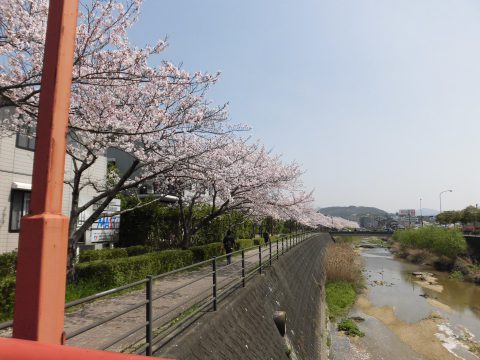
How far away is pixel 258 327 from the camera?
32.6ft

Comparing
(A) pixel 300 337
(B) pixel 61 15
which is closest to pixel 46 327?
(B) pixel 61 15

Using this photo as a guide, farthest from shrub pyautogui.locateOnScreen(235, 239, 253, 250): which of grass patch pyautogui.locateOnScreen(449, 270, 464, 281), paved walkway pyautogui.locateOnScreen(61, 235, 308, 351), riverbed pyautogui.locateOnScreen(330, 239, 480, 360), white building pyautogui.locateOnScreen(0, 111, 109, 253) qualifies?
grass patch pyautogui.locateOnScreen(449, 270, 464, 281)

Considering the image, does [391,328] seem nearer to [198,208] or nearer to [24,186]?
[198,208]

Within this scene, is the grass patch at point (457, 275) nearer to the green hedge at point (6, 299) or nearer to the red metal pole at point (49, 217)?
the green hedge at point (6, 299)

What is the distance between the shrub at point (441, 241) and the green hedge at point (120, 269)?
1514 inches

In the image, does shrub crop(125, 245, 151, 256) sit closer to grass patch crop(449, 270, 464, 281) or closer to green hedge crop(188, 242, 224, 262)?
green hedge crop(188, 242, 224, 262)

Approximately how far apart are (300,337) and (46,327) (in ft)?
42.8

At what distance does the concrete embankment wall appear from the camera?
6718 mm

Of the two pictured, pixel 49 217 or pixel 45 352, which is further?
pixel 49 217

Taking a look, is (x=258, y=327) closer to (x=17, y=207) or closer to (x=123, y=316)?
(x=123, y=316)

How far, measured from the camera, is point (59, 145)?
251 centimetres

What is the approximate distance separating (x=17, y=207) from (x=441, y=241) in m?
45.3

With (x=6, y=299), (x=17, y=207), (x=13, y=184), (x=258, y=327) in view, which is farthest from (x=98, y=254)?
(x=258, y=327)

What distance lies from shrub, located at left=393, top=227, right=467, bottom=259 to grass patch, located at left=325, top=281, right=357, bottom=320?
1924cm
